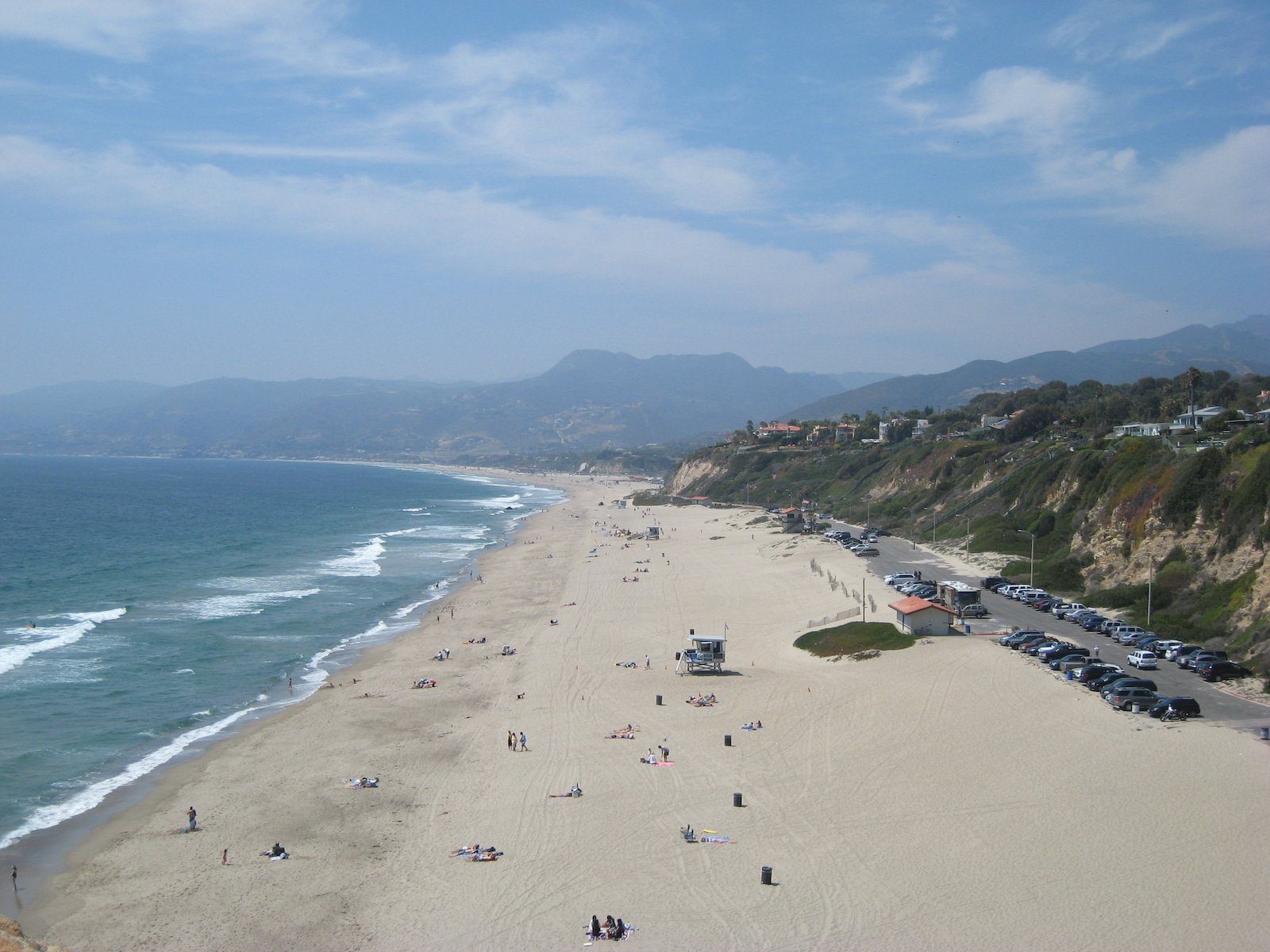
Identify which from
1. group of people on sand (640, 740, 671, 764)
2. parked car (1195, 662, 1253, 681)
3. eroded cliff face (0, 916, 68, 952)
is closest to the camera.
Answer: eroded cliff face (0, 916, 68, 952)

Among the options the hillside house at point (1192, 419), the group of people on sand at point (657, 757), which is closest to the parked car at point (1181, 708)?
the group of people on sand at point (657, 757)

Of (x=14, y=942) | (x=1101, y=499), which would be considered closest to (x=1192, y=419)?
(x=1101, y=499)

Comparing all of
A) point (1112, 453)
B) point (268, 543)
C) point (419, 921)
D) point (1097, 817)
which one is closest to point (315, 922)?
point (419, 921)

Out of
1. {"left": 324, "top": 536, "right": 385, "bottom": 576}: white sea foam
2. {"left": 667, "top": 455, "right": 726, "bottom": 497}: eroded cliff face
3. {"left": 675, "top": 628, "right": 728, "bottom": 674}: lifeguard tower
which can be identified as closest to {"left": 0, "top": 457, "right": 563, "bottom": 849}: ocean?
{"left": 324, "top": 536, "right": 385, "bottom": 576}: white sea foam

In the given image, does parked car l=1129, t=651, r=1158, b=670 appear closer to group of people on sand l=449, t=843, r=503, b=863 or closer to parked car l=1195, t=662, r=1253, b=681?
parked car l=1195, t=662, r=1253, b=681

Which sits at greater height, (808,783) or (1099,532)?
(1099,532)

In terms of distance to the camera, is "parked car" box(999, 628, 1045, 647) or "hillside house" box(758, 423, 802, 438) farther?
"hillside house" box(758, 423, 802, 438)

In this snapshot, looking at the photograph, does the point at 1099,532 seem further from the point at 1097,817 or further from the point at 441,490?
the point at 441,490
